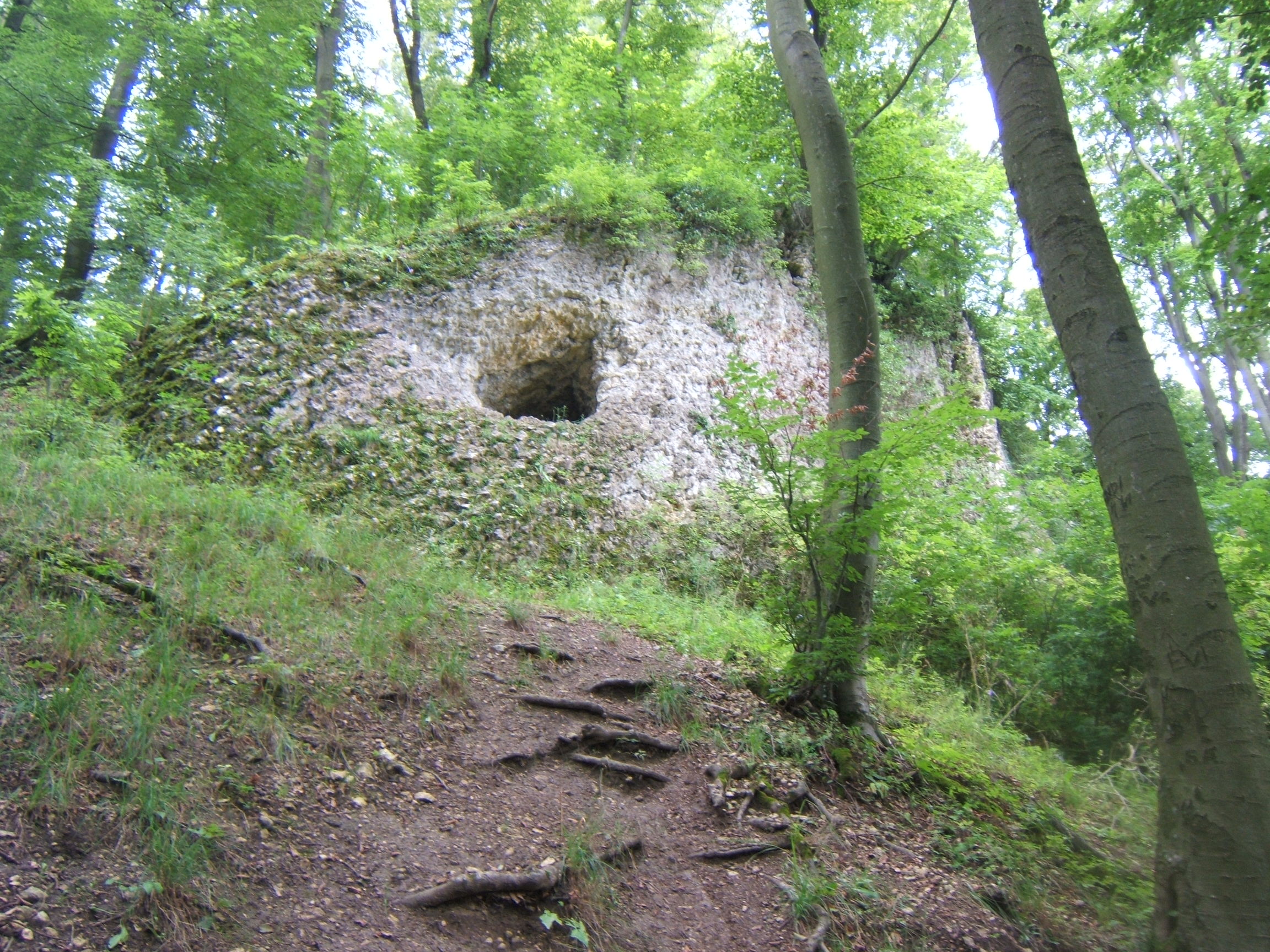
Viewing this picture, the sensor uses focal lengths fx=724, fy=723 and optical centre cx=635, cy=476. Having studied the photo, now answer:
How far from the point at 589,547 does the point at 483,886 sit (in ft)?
22.6

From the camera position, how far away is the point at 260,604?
4.59 meters

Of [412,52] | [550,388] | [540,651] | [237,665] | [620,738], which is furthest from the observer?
[412,52]

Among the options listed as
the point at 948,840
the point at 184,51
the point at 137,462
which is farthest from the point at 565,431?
the point at 184,51

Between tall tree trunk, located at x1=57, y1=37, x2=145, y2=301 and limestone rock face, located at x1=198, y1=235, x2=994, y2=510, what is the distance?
3463 millimetres

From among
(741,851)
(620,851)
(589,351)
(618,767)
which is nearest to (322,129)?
(589,351)

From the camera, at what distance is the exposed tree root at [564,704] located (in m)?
4.99

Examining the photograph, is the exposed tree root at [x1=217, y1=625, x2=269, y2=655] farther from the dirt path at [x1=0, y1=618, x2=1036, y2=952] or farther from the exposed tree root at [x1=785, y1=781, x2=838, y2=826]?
the exposed tree root at [x1=785, y1=781, x2=838, y2=826]

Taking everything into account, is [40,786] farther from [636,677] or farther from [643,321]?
[643,321]

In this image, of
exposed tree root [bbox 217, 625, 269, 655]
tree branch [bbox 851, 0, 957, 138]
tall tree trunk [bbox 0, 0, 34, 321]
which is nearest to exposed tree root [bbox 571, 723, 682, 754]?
exposed tree root [bbox 217, 625, 269, 655]

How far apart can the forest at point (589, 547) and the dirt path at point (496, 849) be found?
0.02 meters

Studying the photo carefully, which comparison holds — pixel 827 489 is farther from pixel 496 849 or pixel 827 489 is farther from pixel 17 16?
pixel 17 16

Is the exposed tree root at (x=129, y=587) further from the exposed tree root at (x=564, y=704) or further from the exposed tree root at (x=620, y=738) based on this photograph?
the exposed tree root at (x=620, y=738)

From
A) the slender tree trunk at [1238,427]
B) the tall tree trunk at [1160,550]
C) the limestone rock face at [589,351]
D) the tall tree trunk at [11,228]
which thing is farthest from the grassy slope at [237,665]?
the slender tree trunk at [1238,427]

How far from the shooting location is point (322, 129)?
41.8ft
